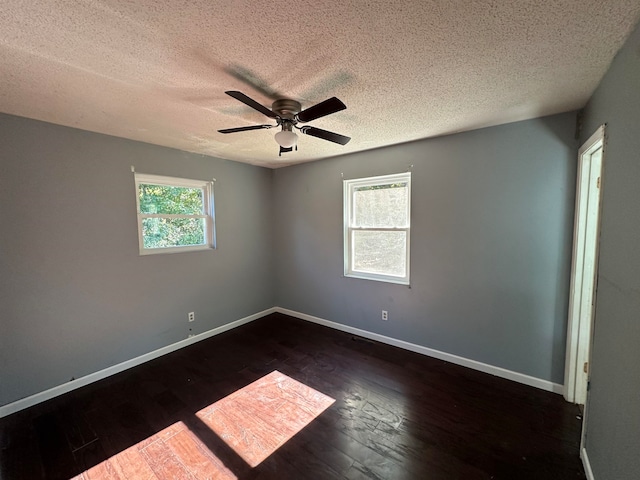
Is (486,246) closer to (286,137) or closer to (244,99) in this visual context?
(286,137)

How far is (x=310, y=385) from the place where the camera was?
2.44 m

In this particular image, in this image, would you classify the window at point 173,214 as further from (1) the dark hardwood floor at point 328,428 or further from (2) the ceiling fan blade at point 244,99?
(2) the ceiling fan blade at point 244,99

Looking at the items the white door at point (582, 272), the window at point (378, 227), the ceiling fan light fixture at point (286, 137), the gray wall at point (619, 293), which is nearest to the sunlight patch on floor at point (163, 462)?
the gray wall at point (619, 293)

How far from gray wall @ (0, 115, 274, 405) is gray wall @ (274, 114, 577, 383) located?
83.8 inches

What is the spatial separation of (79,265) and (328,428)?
2616mm

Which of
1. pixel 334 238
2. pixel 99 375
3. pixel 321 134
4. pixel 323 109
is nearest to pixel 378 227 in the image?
pixel 334 238

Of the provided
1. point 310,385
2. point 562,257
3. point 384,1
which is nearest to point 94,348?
point 310,385

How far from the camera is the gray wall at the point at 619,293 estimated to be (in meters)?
1.10

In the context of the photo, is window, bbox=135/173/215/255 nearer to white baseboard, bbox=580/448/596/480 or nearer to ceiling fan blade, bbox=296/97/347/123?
ceiling fan blade, bbox=296/97/347/123

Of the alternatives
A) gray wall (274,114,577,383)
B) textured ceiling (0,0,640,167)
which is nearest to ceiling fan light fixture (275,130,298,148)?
textured ceiling (0,0,640,167)

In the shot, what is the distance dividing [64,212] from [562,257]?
4335mm

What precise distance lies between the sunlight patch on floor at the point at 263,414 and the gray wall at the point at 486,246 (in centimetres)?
138

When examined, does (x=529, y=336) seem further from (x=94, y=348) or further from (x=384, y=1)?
(x=94, y=348)

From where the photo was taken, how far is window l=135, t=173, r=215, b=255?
286 cm
